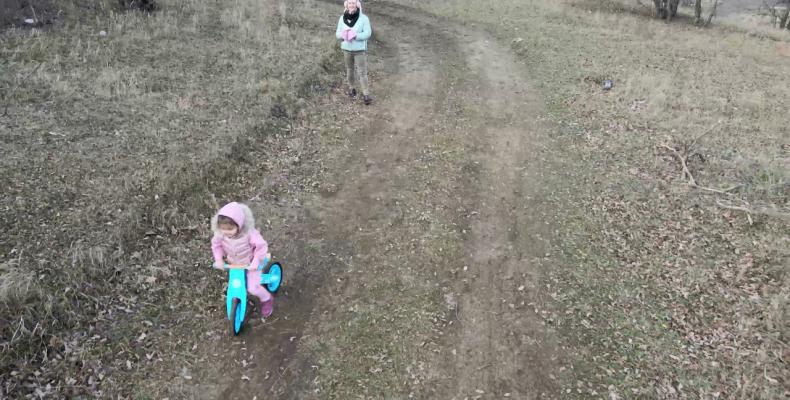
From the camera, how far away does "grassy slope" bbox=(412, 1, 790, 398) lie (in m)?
6.81

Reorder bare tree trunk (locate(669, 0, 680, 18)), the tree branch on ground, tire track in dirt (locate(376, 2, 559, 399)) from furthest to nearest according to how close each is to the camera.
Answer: bare tree trunk (locate(669, 0, 680, 18)) < the tree branch on ground < tire track in dirt (locate(376, 2, 559, 399))

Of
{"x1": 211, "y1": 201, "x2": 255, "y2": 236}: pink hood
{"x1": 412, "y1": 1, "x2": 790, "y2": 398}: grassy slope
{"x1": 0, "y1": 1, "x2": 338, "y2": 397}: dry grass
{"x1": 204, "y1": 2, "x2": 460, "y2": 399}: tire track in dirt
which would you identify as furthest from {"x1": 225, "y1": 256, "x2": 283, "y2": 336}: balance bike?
{"x1": 412, "y1": 1, "x2": 790, "y2": 398}: grassy slope

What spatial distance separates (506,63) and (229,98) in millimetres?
9794

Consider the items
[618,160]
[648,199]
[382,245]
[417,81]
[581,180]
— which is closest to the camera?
[382,245]

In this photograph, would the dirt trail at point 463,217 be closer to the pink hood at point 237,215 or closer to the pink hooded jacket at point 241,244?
the pink hooded jacket at point 241,244

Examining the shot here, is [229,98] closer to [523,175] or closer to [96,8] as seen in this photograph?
[523,175]

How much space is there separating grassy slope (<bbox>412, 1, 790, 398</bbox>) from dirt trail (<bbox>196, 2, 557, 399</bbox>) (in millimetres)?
620

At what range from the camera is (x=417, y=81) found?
15.4m

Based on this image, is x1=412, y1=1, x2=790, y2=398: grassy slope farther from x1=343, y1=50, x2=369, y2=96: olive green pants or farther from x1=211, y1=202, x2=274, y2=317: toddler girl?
x1=343, y1=50, x2=369, y2=96: olive green pants

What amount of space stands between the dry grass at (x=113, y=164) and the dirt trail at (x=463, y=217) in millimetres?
1574

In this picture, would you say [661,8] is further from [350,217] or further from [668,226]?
[350,217]

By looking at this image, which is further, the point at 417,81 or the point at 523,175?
the point at 417,81

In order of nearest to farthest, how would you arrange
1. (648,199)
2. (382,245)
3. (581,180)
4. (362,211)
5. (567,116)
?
(382,245)
(362,211)
(648,199)
(581,180)
(567,116)

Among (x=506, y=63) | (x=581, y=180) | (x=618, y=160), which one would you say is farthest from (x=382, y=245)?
(x=506, y=63)
